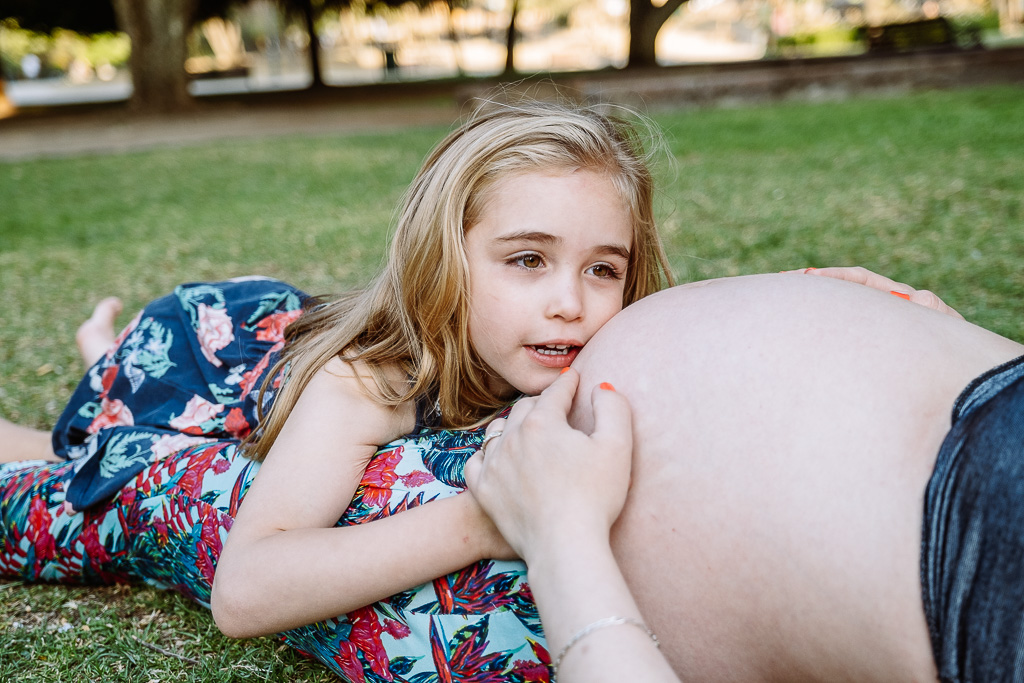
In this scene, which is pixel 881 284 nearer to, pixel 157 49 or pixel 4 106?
pixel 157 49

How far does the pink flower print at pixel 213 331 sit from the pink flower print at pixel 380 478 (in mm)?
958

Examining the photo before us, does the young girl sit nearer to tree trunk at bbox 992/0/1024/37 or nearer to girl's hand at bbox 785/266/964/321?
girl's hand at bbox 785/266/964/321

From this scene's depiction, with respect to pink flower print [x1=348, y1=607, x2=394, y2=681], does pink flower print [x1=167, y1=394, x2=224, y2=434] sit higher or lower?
higher

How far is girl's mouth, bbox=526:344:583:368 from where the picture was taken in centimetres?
176

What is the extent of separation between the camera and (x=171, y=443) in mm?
2234

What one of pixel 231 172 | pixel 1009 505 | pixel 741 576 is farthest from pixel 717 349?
pixel 231 172

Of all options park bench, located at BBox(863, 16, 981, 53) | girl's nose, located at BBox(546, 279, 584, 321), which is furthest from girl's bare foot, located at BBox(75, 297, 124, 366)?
park bench, located at BBox(863, 16, 981, 53)

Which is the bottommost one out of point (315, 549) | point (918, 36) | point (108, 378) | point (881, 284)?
point (108, 378)

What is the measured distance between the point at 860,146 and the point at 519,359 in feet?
23.1

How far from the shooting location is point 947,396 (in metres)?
1.26

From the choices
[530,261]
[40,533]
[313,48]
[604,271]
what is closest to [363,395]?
[530,261]

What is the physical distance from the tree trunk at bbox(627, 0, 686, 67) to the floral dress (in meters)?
18.4

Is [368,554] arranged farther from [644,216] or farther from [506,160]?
[644,216]

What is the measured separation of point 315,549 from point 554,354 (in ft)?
2.02
